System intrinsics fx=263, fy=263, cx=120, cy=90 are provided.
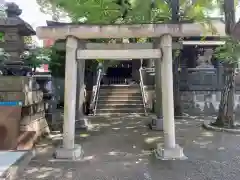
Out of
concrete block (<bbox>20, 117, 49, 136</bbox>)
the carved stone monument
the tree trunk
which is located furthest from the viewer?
the tree trunk

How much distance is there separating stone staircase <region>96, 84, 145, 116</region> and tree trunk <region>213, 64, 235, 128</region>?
4824 mm

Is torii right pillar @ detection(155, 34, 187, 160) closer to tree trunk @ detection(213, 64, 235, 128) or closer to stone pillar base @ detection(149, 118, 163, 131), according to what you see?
stone pillar base @ detection(149, 118, 163, 131)

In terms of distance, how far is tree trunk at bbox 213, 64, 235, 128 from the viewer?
35.1 feet

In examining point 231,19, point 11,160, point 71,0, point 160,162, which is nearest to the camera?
point 11,160

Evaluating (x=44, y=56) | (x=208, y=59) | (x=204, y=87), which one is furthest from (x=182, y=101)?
(x=44, y=56)

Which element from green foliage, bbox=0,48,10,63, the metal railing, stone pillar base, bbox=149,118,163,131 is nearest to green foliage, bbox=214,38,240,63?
stone pillar base, bbox=149,118,163,131

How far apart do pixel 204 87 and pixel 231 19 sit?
596cm

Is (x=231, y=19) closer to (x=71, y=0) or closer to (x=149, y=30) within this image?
(x=149, y=30)

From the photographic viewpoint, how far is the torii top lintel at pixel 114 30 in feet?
22.0

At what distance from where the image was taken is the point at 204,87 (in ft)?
51.4

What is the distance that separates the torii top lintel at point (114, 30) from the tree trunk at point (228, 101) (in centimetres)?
469

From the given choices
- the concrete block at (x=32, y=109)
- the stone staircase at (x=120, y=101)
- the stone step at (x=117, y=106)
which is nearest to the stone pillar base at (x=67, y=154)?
the concrete block at (x=32, y=109)

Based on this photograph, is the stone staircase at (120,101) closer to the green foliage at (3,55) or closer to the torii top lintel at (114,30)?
the green foliage at (3,55)

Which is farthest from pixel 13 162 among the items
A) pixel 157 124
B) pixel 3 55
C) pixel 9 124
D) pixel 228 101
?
pixel 228 101
